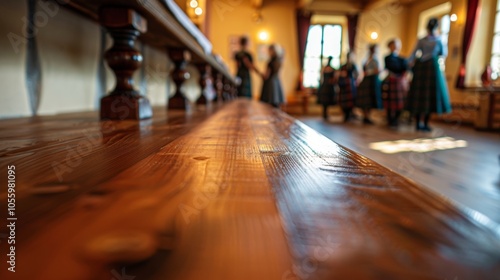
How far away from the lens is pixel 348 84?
193 inches

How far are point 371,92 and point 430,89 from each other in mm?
1148

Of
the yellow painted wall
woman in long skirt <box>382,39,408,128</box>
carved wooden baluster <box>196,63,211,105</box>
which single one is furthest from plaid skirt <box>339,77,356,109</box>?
carved wooden baluster <box>196,63,211,105</box>

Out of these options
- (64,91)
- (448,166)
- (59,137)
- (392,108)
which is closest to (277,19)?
(392,108)

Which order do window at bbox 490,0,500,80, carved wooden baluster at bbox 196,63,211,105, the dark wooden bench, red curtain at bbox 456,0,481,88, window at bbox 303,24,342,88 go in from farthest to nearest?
window at bbox 303,24,342,88 < red curtain at bbox 456,0,481,88 < window at bbox 490,0,500,80 < carved wooden baluster at bbox 196,63,211,105 < the dark wooden bench

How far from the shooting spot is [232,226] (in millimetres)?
127

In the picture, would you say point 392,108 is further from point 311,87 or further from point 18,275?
point 18,275

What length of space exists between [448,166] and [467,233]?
2054mm

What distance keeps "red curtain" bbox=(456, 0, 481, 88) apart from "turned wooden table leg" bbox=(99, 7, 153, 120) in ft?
18.8

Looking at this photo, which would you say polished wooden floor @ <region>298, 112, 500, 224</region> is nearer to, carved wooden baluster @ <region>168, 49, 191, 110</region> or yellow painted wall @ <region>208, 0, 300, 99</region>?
carved wooden baluster @ <region>168, 49, 191, 110</region>

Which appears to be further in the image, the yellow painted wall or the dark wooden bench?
the yellow painted wall

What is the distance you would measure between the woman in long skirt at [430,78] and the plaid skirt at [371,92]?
898 mm

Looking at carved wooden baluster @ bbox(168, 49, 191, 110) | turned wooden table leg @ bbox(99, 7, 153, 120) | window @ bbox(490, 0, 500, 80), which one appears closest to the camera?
turned wooden table leg @ bbox(99, 7, 153, 120)

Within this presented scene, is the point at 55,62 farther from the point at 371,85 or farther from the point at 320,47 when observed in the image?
the point at 320,47

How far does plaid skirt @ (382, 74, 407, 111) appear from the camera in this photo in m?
4.02
